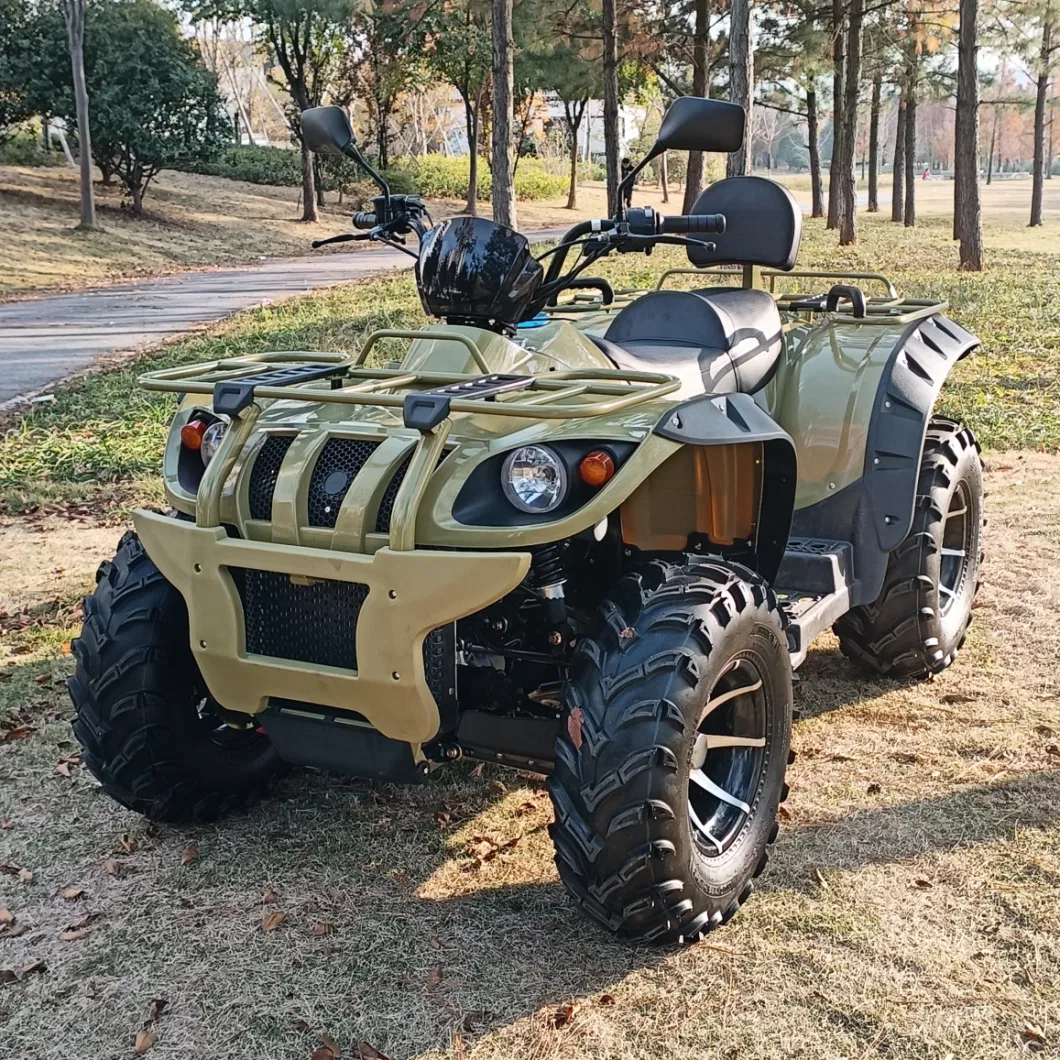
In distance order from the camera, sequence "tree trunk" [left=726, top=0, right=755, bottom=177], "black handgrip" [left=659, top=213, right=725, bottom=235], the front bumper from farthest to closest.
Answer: "tree trunk" [left=726, top=0, right=755, bottom=177]
"black handgrip" [left=659, top=213, right=725, bottom=235]
the front bumper

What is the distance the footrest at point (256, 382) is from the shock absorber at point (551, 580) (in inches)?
32.7

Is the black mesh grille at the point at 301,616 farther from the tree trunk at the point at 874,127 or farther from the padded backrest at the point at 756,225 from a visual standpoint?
the tree trunk at the point at 874,127

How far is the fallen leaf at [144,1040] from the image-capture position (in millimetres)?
2716

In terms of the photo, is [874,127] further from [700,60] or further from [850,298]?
[850,298]

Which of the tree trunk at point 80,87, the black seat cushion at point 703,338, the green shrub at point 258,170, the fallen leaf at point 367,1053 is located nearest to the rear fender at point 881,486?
the black seat cushion at point 703,338

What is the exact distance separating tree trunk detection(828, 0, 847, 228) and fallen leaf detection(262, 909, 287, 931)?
22055mm

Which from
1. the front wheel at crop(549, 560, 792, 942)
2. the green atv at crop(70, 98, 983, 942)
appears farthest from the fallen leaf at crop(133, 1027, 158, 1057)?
the front wheel at crop(549, 560, 792, 942)

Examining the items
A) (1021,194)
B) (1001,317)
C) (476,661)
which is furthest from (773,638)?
(1021,194)

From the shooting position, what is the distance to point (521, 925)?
3.14 m

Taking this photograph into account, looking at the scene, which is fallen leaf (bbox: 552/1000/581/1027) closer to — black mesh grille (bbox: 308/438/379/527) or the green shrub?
black mesh grille (bbox: 308/438/379/527)

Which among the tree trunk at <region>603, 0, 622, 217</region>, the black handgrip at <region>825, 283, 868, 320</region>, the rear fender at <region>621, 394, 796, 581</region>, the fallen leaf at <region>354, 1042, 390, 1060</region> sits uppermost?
the tree trunk at <region>603, 0, 622, 217</region>

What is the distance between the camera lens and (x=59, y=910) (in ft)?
10.8

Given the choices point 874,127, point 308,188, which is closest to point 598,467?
point 308,188

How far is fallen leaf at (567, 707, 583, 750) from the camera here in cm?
274
